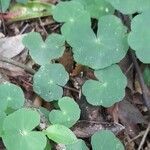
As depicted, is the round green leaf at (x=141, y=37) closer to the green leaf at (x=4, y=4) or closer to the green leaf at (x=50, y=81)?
the green leaf at (x=50, y=81)

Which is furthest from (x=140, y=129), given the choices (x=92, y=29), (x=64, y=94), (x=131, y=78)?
(x=92, y=29)

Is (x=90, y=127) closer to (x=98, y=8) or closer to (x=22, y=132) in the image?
(x=22, y=132)

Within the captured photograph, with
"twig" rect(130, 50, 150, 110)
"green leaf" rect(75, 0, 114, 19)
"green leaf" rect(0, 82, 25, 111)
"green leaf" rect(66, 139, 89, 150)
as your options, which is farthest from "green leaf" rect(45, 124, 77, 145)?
"green leaf" rect(75, 0, 114, 19)

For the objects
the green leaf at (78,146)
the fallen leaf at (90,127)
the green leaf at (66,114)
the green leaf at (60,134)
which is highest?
the green leaf at (66,114)

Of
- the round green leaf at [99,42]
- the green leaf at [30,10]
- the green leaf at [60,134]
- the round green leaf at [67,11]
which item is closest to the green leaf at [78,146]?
the green leaf at [60,134]

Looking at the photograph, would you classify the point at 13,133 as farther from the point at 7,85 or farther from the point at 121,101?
the point at 121,101

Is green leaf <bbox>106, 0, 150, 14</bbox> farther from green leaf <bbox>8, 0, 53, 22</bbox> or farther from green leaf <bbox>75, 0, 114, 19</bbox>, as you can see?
green leaf <bbox>8, 0, 53, 22</bbox>

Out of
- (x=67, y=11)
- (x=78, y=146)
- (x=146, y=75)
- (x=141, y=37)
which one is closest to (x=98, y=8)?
(x=67, y=11)
